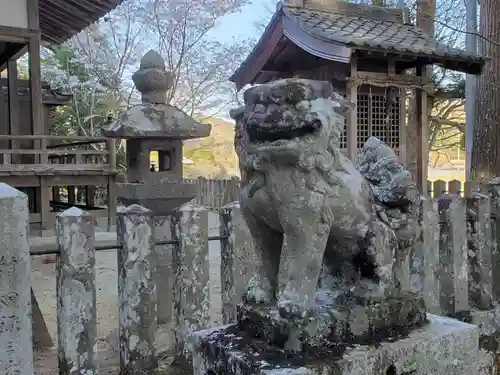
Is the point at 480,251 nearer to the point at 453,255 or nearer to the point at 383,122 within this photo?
the point at 453,255

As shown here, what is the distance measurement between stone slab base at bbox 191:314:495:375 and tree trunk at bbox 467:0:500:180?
580 centimetres

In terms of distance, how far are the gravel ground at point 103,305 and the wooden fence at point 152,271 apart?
42cm

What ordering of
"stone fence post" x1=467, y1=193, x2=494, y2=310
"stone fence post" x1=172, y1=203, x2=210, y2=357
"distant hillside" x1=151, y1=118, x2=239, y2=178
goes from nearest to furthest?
Result: "stone fence post" x1=172, y1=203, x2=210, y2=357 < "stone fence post" x1=467, y1=193, x2=494, y2=310 < "distant hillside" x1=151, y1=118, x2=239, y2=178

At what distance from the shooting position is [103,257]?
9.02 metres

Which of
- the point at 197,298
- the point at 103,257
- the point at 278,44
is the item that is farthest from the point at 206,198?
the point at 197,298

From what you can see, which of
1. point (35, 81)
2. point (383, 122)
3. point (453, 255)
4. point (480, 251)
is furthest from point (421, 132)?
point (35, 81)

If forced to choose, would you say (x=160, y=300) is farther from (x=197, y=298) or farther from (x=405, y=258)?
(x=405, y=258)

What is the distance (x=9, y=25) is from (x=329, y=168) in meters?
9.77

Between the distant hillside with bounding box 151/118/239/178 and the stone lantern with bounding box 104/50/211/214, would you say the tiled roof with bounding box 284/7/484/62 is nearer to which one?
the stone lantern with bounding box 104/50/211/214

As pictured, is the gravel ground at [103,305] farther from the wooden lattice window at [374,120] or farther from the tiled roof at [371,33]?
the tiled roof at [371,33]

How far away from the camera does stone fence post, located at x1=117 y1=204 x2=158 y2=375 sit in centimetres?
302

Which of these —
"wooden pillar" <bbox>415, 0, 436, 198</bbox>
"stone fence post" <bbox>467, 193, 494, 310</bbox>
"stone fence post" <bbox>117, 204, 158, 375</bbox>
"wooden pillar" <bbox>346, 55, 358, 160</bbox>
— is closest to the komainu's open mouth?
"stone fence post" <bbox>117, 204, 158, 375</bbox>

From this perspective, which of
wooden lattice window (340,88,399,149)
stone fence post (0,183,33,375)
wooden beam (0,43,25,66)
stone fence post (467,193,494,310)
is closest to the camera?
stone fence post (0,183,33,375)

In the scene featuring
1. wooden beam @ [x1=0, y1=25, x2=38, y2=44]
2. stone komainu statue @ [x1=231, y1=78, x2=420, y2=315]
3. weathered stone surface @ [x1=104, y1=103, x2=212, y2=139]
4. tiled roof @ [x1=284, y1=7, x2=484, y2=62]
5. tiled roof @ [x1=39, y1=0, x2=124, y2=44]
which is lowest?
stone komainu statue @ [x1=231, y1=78, x2=420, y2=315]
